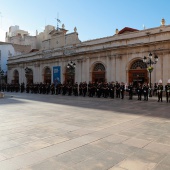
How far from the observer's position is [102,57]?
25.6 metres

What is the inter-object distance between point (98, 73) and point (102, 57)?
6.99 ft

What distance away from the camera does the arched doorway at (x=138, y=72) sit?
73.0 feet

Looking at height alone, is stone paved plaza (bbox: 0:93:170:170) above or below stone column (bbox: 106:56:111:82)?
below

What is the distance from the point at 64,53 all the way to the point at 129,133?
83.6ft

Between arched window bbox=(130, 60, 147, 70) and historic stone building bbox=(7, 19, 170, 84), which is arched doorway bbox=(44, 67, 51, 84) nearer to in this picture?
historic stone building bbox=(7, 19, 170, 84)

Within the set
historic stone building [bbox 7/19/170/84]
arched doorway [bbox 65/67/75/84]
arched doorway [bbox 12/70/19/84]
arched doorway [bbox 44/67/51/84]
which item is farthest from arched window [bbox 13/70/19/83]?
arched doorway [bbox 65/67/75/84]

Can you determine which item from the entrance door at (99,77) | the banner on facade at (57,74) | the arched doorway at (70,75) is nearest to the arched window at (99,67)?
the entrance door at (99,77)

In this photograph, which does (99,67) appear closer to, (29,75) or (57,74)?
(57,74)

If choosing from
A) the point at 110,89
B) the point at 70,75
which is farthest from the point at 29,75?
the point at 110,89

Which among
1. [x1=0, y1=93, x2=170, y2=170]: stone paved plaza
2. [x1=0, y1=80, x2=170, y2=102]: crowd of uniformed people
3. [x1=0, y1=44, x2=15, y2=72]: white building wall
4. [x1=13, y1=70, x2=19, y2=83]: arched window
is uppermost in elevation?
[x1=0, y1=44, x2=15, y2=72]: white building wall

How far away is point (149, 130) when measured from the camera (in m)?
6.34

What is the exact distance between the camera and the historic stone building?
2092 centimetres

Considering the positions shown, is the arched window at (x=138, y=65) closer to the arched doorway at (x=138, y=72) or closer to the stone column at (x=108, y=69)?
the arched doorway at (x=138, y=72)

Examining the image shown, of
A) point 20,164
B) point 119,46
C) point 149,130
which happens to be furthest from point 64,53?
point 20,164
